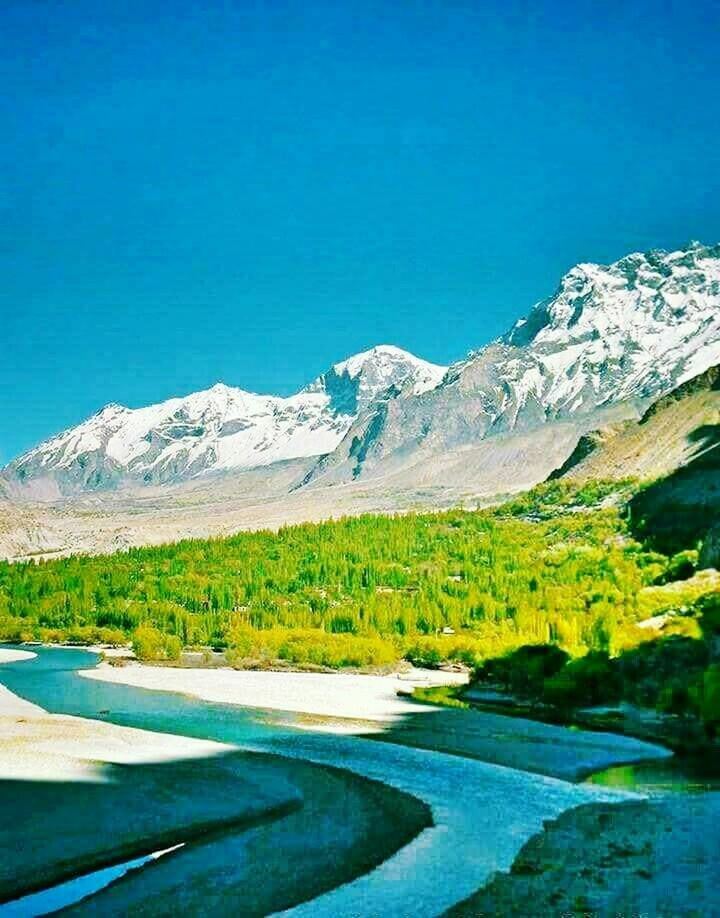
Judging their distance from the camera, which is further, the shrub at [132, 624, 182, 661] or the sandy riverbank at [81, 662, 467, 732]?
the shrub at [132, 624, 182, 661]

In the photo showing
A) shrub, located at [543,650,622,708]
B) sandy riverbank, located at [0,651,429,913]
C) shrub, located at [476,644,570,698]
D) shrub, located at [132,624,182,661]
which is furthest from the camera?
shrub, located at [132,624,182,661]

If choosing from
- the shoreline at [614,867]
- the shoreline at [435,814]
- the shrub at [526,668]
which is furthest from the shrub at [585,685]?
the shoreline at [614,867]

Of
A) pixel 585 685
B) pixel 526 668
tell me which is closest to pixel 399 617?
pixel 526 668

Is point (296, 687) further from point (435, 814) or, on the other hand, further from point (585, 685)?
point (435, 814)

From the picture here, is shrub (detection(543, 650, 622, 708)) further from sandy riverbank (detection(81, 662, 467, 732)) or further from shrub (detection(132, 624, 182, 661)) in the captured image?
shrub (detection(132, 624, 182, 661))

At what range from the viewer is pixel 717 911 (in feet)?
105

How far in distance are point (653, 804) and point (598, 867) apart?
42.0 feet

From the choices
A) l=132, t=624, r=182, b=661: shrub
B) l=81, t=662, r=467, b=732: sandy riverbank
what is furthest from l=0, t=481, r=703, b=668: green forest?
l=81, t=662, r=467, b=732: sandy riverbank

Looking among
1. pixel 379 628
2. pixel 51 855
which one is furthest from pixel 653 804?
pixel 379 628

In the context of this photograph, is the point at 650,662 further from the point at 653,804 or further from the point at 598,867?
the point at 598,867

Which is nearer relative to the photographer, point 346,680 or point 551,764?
point 551,764

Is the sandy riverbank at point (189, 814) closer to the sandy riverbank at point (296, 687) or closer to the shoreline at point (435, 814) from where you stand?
the shoreline at point (435, 814)

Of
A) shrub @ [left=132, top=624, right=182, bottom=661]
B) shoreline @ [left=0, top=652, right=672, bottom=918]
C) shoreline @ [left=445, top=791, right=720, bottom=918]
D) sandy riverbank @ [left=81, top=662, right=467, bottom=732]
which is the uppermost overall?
shrub @ [left=132, top=624, right=182, bottom=661]

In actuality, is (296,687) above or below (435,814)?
above
